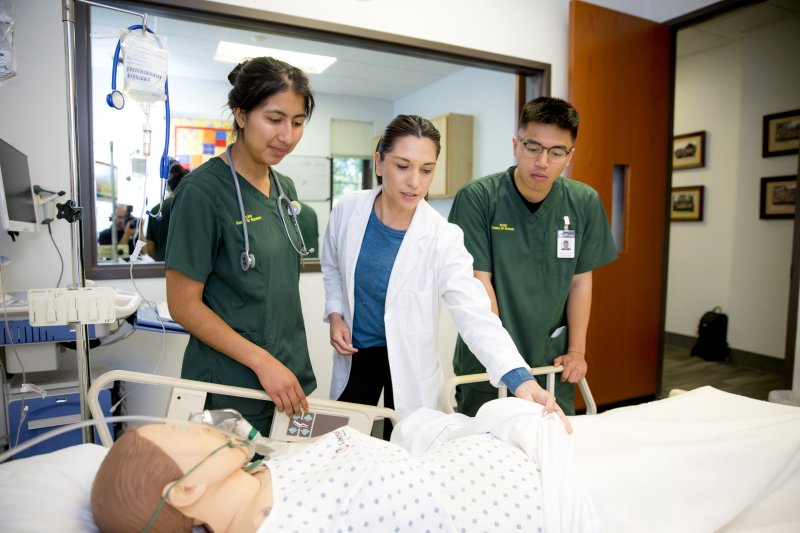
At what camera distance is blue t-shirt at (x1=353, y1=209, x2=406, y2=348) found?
1493mm

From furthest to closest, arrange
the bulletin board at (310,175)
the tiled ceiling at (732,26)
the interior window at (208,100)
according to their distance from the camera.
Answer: the bulletin board at (310,175) < the tiled ceiling at (732,26) < the interior window at (208,100)

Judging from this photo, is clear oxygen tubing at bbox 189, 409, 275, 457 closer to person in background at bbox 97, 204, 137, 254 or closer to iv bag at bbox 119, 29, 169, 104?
iv bag at bbox 119, 29, 169, 104

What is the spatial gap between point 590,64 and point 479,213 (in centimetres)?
168

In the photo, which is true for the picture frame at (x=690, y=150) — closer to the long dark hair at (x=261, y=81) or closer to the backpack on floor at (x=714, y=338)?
the backpack on floor at (x=714, y=338)

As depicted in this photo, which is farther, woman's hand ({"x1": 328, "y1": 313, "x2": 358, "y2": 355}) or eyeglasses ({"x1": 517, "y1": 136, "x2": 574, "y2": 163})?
eyeglasses ({"x1": 517, "y1": 136, "x2": 574, "y2": 163})

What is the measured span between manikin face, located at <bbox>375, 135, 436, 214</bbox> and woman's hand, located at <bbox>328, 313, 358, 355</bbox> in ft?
1.27

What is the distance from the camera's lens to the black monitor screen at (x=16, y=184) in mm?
1665

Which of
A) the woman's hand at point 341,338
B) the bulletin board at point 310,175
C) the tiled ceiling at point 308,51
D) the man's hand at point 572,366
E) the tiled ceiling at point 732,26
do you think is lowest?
the man's hand at point 572,366

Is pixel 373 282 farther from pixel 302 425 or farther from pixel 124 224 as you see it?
pixel 124 224

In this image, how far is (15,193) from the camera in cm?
174

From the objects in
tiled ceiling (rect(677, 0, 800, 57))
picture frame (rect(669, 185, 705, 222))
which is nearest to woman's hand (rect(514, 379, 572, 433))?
tiled ceiling (rect(677, 0, 800, 57))

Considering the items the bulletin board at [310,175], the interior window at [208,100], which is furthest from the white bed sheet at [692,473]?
the bulletin board at [310,175]

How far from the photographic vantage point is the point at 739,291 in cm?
432

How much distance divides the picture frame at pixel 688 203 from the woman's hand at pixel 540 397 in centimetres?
401
